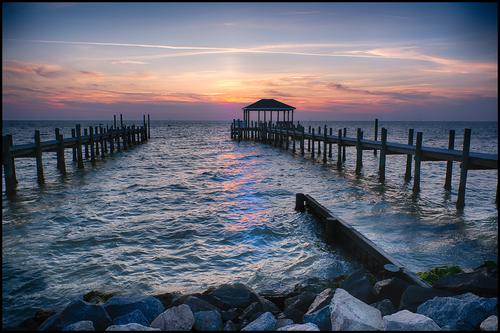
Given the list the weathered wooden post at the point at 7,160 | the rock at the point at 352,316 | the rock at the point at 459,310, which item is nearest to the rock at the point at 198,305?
the rock at the point at 352,316

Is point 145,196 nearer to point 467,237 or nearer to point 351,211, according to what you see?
point 351,211

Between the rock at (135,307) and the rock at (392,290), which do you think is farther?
the rock at (392,290)

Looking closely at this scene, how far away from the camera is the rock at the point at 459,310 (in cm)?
363

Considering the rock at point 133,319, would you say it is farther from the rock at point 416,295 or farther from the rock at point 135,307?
the rock at point 416,295

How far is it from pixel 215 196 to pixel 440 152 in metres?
8.37

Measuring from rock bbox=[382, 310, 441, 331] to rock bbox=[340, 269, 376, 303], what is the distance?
112cm

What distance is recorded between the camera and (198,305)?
4.45m

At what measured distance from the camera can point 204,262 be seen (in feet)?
23.7

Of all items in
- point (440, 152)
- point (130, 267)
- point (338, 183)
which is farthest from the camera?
point (338, 183)

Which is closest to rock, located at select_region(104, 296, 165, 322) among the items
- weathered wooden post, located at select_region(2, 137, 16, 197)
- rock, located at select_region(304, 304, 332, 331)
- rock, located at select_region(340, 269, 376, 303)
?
rock, located at select_region(304, 304, 332, 331)

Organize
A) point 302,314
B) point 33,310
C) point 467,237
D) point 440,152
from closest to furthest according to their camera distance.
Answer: point 302,314, point 33,310, point 467,237, point 440,152

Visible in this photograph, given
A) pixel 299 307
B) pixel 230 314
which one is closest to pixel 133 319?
pixel 230 314

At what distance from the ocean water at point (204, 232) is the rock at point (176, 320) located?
87.1 inches

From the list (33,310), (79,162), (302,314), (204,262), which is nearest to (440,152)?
(204,262)
